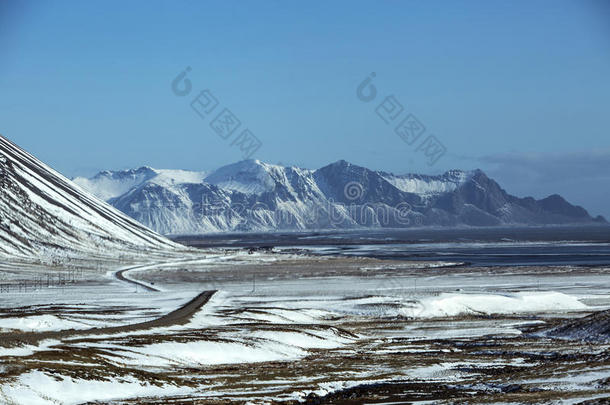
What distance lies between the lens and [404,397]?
37250 mm

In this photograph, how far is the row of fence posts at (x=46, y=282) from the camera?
126 m

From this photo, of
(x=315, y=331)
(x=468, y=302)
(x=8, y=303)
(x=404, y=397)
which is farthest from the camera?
(x=8, y=303)

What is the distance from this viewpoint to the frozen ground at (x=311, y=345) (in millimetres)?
39031

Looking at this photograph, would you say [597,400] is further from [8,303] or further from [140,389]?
[8,303]

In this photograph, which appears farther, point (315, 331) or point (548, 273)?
point (548, 273)

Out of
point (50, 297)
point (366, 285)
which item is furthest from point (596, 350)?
point (50, 297)

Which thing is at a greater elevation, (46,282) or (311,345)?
(46,282)

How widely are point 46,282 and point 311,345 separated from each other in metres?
92.8

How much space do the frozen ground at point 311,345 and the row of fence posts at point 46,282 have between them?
3.55 meters

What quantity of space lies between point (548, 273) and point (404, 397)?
103 meters

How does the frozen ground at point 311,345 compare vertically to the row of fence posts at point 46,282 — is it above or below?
below

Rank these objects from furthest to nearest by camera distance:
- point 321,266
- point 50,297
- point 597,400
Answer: point 321,266 → point 50,297 → point 597,400

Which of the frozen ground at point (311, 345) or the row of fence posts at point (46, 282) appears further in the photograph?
the row of fence posts at point (46, 282)

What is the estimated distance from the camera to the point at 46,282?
464 feet
